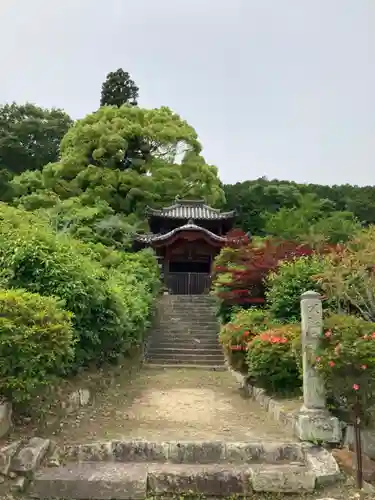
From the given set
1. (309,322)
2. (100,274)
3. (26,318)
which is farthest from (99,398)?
(309,322)

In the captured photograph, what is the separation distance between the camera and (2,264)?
25.0 ft

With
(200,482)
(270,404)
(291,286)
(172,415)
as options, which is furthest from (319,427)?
(291,286)

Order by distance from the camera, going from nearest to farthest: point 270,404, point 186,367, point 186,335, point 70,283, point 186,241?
point 70,283
point 270,404
point 186,367
point 186,335
point 186,241

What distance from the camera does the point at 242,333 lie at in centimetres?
1025

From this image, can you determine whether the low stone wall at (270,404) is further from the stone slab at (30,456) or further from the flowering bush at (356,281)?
→ the stone slab at (30,456)

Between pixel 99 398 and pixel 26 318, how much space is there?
368cm

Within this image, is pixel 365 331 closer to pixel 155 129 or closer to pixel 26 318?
pixel 26 318

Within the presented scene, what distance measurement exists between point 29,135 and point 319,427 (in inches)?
1506

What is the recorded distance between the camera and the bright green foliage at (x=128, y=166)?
25719 mm

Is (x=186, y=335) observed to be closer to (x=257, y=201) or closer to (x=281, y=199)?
(x=257, y=201)

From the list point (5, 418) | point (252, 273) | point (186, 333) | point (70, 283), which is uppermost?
point (252, 273)

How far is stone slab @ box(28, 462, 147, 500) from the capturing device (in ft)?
15.9

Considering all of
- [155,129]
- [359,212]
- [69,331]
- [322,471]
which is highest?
[155,129]

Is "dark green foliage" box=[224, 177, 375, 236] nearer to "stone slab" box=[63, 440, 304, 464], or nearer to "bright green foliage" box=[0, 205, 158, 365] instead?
"bright green foliage" box=[0, 205, 158, 365]
